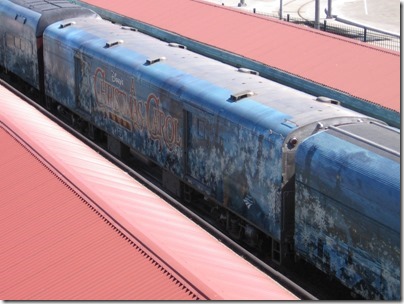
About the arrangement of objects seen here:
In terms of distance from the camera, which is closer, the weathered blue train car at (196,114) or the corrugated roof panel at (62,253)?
the corrugated roof panel at (62,253)

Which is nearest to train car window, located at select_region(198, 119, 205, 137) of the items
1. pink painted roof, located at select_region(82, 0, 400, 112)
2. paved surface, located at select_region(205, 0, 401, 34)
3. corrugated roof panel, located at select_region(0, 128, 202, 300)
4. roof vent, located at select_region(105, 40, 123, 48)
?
corrugated roof panel, located at select_region(0, 128, 202, 300)

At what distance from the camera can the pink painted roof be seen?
→ 72.5 ft

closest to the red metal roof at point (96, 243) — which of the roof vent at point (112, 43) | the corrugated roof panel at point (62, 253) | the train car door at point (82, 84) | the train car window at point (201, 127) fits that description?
the corrugated roof panel at point (62, 253)

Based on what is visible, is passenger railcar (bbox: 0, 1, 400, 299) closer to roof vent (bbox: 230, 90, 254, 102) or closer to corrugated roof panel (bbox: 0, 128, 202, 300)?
roof vent (bbox: 230, 90, 254, 102)

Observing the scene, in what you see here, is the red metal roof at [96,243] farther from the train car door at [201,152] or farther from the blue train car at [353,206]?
the train car door at [201,152]

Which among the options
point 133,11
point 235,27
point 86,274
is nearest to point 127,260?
point 86,274

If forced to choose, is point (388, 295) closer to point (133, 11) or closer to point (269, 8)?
point (133, 11)

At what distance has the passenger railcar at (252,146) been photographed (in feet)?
44.7

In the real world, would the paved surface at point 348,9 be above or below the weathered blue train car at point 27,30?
below

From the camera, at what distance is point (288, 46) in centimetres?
2611

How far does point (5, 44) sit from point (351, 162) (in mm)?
19885

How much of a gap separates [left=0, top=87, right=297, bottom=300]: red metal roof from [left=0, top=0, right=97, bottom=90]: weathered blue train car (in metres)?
11.1

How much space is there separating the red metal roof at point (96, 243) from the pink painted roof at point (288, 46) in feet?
28.7

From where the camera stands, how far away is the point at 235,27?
2920cm
